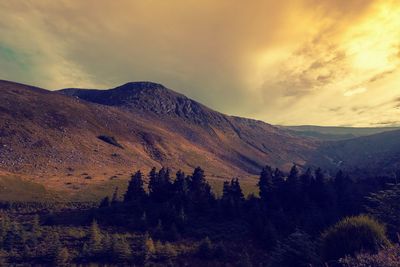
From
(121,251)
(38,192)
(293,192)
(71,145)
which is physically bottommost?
(121,251)

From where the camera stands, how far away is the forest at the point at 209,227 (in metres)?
26.9

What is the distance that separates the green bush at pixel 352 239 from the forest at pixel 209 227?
0.23ft

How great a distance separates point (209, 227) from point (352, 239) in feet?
96.3

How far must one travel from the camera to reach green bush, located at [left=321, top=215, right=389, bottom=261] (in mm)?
22520

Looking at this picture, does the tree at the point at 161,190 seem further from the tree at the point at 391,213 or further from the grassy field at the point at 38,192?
the tree at the point at 391,213

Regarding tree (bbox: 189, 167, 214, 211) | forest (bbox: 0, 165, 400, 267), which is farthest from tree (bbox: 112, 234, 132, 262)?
tree (bbox: 189, 167, 214, 211)

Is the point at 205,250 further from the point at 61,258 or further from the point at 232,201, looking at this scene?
the point at 232,201

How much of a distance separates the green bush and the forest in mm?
69

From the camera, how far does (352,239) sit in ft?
76.5

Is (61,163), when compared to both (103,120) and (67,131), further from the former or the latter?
(103,120)

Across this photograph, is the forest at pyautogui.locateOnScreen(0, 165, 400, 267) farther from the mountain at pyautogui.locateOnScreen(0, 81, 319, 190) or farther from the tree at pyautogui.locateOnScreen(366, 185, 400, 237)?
the mountain at pyautogui.locateOnScreen(0, 81, 319, 190)

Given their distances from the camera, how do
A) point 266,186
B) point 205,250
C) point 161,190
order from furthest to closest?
point 266,186 < point 161,190 < point 205,250

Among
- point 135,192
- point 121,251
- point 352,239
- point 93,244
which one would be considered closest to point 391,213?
point 352,239

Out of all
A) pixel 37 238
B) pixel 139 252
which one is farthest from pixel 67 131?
pixel 139 252
